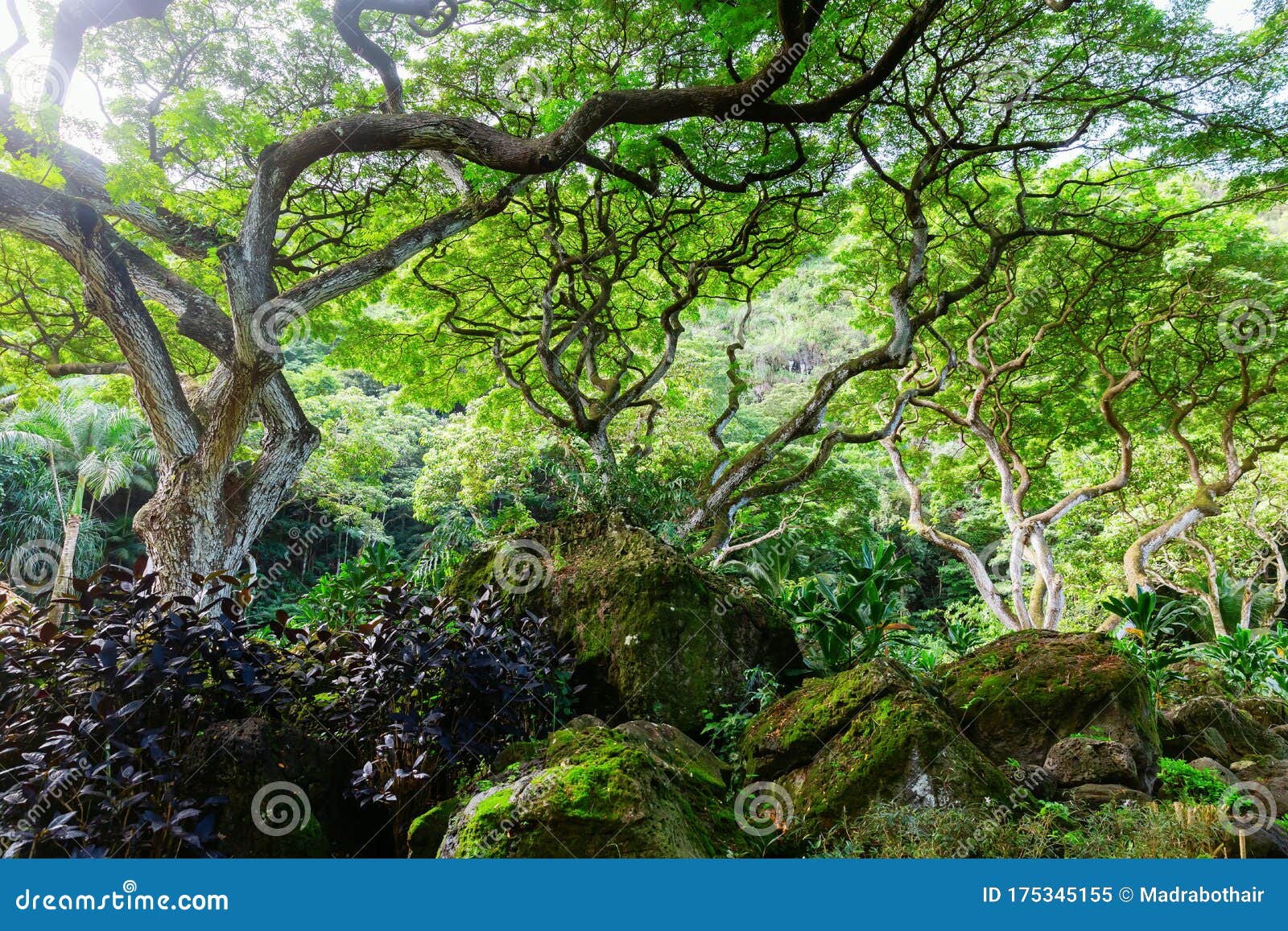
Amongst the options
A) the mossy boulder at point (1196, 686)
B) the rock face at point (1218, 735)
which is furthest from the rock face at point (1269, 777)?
the mossy boulder at point (1196, 686)

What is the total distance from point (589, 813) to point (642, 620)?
214 centimetres

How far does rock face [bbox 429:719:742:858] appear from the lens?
89.2 inches

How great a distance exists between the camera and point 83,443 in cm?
1698

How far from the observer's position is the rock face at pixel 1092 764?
11.0 ft

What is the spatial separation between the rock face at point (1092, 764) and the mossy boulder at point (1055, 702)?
137mm

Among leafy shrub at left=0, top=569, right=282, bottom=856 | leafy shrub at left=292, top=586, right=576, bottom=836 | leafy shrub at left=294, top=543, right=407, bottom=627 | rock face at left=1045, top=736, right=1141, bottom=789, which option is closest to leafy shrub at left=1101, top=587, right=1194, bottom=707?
rock face at left=1045, top=736, right=1141, bottom=789

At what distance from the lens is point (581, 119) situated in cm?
496

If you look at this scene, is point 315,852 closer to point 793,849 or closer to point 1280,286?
point 793,849

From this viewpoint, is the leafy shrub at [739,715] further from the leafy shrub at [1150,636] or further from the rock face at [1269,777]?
the leafy shrub at [1150,636]

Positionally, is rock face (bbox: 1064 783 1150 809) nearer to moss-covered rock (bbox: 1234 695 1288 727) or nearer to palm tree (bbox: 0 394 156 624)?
moss-covered rock (bbox: 1234 695 1288 727)

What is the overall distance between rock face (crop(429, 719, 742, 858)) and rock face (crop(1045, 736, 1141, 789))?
1.78 metres

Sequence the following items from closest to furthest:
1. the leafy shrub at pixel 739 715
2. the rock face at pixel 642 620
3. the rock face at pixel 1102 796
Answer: the rock face at pixel 1102 796
the leafy shrub at pixel 739 715
the rock face at pixel 642 620

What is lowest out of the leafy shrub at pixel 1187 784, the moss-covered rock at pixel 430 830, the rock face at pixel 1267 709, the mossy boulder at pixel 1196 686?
the rock face at pixel 1267 709

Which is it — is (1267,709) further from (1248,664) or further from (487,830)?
(487,830)
